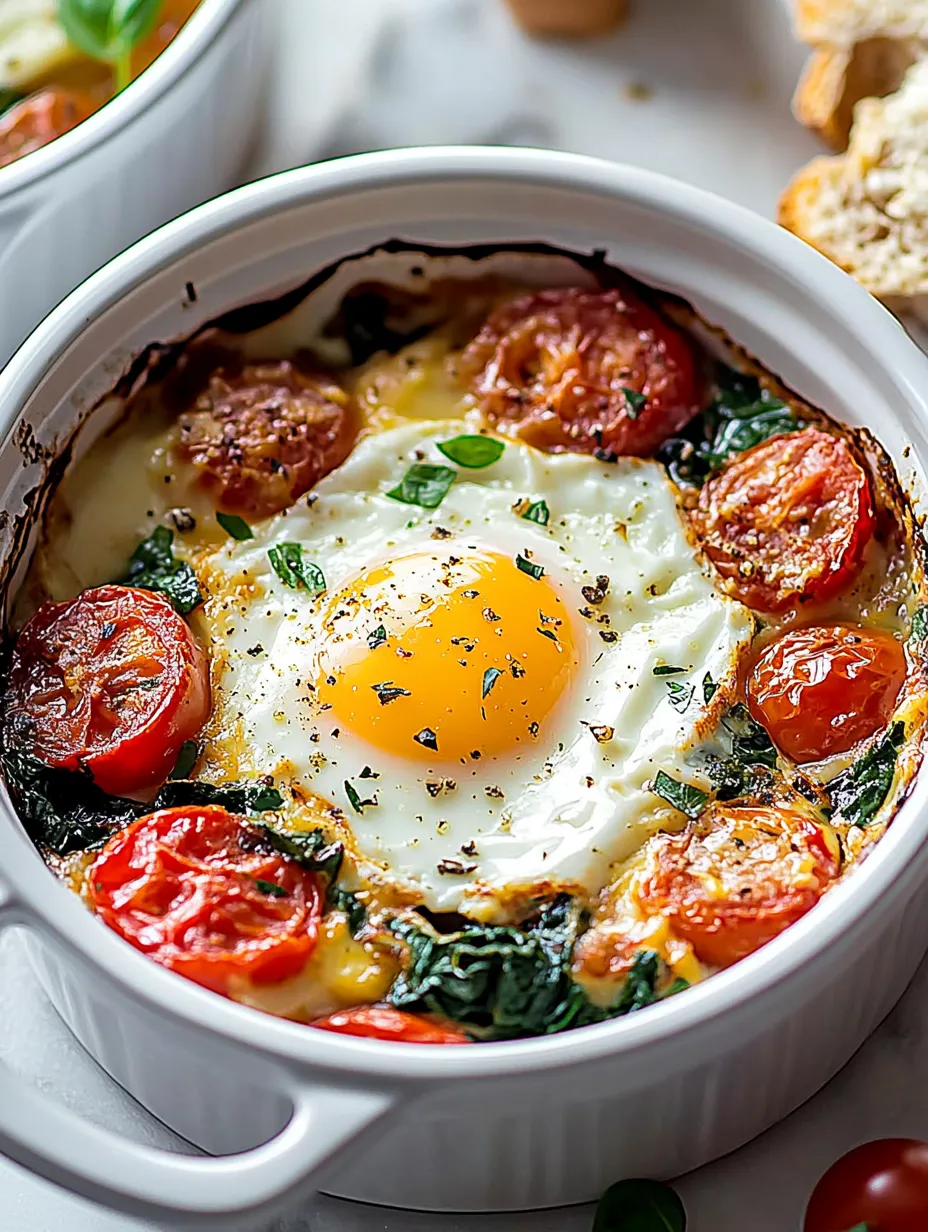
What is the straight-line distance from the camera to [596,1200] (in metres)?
2.10

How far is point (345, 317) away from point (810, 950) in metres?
1.30

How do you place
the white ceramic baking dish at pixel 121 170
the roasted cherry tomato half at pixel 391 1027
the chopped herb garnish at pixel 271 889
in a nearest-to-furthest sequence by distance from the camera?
the roasted cherry tomato half at pixel 391 1027
the chopped herb garnish at pixel 271 889
the white ceramic baking dish at pixel 121 170

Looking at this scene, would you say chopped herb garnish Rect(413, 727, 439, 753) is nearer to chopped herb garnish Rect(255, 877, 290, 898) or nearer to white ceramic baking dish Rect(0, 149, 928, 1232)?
chopped herb garnish Rect(255, 877, 290, 898)

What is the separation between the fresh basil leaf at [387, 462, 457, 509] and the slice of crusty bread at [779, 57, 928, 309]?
875 mm

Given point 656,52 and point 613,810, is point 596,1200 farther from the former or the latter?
point 656,52

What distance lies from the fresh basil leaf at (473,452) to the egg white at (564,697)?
2 centimetres

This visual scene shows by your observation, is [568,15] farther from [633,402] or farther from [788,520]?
[788,520]

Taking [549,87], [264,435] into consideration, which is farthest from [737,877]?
[549,87]

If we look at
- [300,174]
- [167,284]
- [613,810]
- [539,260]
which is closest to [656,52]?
[539,260]

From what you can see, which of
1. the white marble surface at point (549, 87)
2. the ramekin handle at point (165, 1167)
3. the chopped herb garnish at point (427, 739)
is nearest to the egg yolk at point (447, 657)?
the chopped herb garnish at point (427, 739)

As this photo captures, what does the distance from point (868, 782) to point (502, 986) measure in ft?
1.85

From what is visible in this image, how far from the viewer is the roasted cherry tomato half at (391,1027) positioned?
195cm

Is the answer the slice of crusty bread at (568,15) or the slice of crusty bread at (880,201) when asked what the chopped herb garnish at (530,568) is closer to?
the slice of crusty bread at (880,201)

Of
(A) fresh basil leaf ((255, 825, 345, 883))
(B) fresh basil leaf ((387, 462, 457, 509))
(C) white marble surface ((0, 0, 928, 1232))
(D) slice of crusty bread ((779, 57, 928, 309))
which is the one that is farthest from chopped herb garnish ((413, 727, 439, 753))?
(C) white marble surface ((0, 0, 928, 1232))
